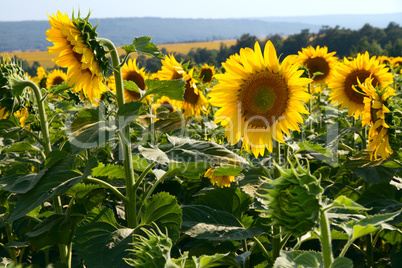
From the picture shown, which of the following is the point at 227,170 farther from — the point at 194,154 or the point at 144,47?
the point at 144,47

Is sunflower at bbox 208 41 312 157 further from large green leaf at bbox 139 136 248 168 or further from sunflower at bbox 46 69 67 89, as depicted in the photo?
sunflower at bbox 46 69 67 89

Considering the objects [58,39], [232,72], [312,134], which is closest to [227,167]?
[232,72]

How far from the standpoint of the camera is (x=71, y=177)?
1.79 metres

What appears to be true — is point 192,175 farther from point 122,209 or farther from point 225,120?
point 122,209

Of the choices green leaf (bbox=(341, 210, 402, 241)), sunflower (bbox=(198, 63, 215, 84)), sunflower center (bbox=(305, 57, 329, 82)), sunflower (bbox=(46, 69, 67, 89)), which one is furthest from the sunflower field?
sunflower (bbox=(46, 69, 67, 89))

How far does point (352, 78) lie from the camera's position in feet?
11.8

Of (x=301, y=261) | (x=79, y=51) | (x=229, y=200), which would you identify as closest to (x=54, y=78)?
(x=79, y=51)

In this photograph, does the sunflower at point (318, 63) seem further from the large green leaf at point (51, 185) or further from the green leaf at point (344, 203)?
the green leaf at point (344, 203)

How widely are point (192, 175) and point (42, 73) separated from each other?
22.4ft

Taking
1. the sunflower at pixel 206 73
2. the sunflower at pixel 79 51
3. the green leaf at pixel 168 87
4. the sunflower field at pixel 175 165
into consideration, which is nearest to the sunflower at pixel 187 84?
the sunflower field at pixel 175 165

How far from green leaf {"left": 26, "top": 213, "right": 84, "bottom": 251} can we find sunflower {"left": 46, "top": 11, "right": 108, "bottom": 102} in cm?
63

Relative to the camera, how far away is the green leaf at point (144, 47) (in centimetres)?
186

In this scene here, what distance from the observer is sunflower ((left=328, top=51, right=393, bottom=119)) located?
3.46 meters

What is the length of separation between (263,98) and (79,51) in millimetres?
991
